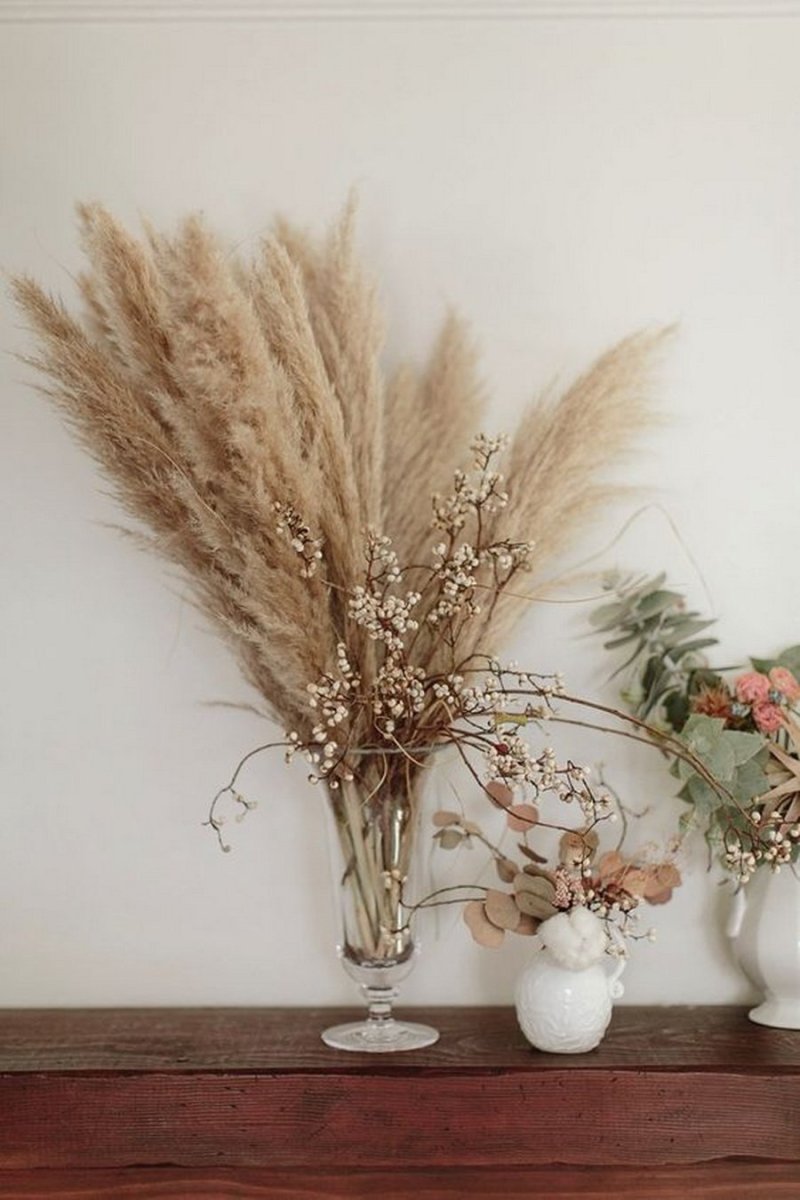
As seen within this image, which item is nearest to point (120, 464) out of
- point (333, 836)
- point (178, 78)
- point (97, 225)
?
point (97, 225)

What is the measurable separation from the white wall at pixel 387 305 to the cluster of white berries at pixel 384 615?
36 centimetres

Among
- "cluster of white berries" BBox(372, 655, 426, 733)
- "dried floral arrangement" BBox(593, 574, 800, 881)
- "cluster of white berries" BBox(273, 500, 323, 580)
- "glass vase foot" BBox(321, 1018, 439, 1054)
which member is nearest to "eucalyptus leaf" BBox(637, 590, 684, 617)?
"dried floral arrangement" BBox(593, 574, 800, 881)

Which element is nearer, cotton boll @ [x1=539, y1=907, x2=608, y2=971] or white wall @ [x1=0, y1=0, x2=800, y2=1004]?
cotton boll @ [x1=539, y1=907, x2=608, y2=971]

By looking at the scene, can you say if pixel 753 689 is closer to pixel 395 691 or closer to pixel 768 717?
pixel 768 717

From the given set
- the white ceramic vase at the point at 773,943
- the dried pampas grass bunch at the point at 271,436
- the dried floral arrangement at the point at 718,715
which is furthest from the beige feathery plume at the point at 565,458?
the white ceramic vase at the point at 773,943

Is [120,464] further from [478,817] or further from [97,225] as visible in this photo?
[478,817]

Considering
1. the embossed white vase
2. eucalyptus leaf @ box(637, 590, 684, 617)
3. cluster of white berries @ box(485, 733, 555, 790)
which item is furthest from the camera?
eucalyptus leaf @ box(637, 590, 684, 617)

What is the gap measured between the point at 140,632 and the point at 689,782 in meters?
0.74

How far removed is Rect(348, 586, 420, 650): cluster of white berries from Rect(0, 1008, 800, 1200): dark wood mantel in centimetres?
47

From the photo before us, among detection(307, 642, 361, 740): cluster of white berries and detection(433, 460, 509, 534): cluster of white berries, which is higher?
detection(433, 460, 509, 534): cluster of white berries

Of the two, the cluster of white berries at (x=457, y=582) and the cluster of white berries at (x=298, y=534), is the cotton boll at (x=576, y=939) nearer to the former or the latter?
the cluster of white berries at (x=457, y=582)

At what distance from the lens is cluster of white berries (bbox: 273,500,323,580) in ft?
4.76

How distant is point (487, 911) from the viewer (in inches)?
61.8

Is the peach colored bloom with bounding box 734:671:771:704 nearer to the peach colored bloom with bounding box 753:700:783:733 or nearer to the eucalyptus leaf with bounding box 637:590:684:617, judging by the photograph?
the peach colored bloom with bounding box 753:700:783:733
